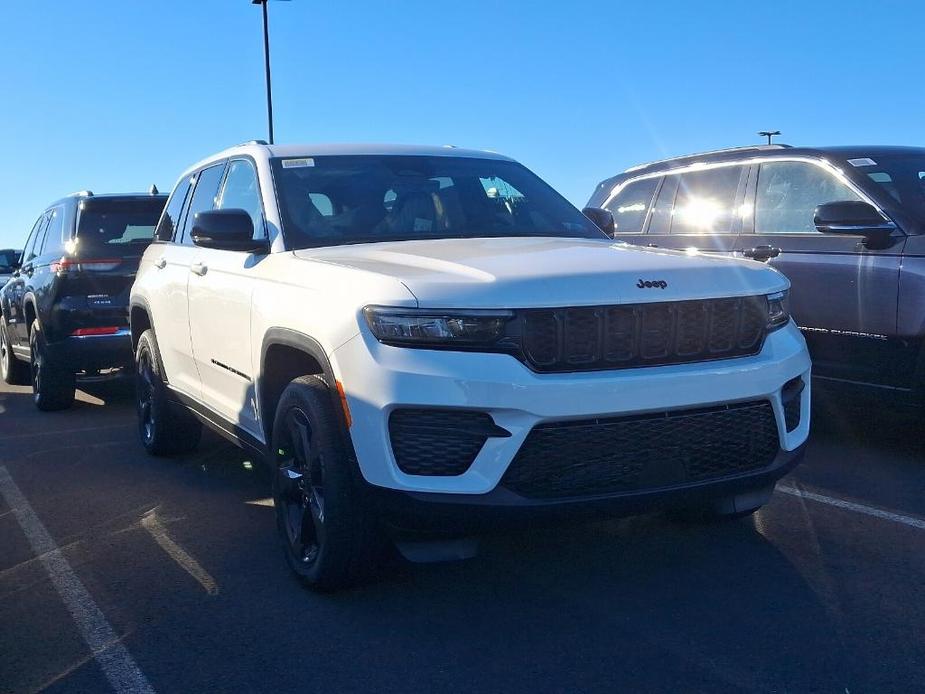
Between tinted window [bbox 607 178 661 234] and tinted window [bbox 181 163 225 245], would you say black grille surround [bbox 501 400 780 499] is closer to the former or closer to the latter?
tinted window [bbox 181 163 225 245]

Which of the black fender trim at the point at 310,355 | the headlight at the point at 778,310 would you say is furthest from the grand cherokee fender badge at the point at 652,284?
the black fender trim at the point at 310,355

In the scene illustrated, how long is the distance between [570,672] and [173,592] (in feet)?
→ 5.81

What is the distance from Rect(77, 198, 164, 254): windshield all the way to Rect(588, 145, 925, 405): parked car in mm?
4598

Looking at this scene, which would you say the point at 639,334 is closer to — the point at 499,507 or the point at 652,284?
the point at 652,284

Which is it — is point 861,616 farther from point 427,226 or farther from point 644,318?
point 427,226

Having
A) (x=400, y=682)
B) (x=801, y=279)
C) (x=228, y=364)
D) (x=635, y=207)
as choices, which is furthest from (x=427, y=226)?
(x=635, y=207)

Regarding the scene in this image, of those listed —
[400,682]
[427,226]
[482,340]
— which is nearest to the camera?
[400,682]

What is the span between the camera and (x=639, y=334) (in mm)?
3492

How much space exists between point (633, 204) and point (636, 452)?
4.82 metres

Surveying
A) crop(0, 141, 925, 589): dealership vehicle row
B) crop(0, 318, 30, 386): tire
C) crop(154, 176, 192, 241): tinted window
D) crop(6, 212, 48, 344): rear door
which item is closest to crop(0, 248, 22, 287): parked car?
crop(6, 212, 48, 344): rear door

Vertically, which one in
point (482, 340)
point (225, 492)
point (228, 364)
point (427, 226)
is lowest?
point (225, 492)

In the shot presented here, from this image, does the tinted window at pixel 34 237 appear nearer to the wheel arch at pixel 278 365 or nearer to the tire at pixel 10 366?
the tire at pixel 10 366

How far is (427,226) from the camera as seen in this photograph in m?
4.82

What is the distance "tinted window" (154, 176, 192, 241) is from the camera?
6527mm
